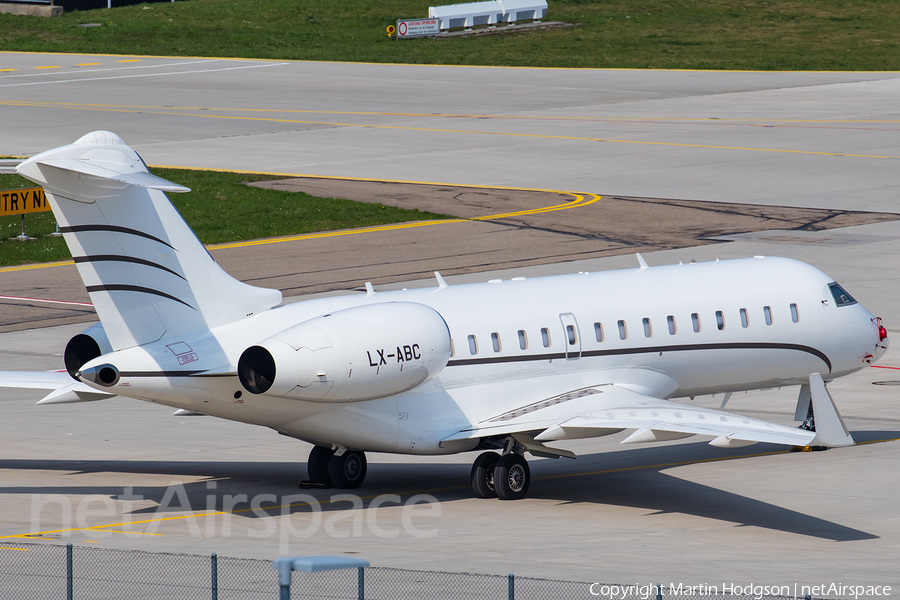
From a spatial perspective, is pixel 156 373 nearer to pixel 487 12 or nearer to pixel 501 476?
pixel 501 476

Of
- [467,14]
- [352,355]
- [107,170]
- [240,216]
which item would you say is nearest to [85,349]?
[107,170]

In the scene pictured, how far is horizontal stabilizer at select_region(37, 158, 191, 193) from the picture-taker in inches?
807

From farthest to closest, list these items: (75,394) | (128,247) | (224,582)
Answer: (75,394), (128,247), (224,582)

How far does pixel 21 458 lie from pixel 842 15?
9764 centimetres

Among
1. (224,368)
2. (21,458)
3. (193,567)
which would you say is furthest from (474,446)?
(21,458)

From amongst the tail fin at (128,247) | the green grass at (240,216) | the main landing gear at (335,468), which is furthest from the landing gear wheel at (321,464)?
the green grass at (240,216)

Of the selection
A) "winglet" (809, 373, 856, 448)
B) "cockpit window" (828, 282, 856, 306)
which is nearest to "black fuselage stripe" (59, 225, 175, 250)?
"winglet" (809, 373, 856, 448)

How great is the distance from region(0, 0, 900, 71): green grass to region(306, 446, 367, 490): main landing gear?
243 feet

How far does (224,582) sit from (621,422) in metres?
7.20

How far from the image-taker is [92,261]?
22016 millimetres

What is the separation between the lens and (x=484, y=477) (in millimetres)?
24703

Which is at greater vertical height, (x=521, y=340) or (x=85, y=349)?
(x=85, y=349)

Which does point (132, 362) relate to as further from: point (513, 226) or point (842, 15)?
point (842, 15)

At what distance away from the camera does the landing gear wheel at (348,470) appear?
25094mm
